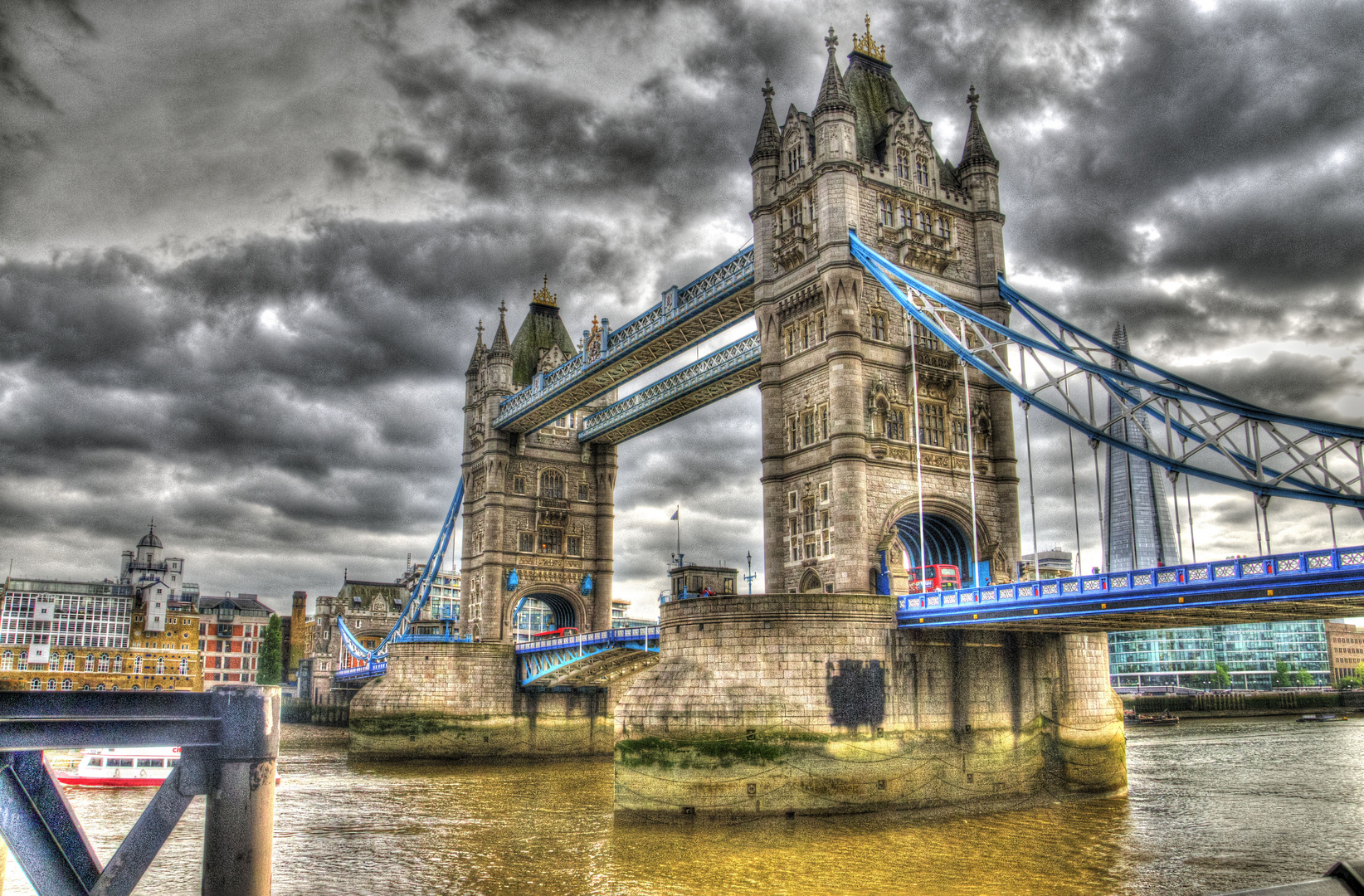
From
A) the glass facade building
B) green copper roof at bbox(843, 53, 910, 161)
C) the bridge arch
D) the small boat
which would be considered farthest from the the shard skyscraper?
the small boat

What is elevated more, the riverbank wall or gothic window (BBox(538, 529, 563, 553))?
gothic window (BBox(538, 529, 563, 553))

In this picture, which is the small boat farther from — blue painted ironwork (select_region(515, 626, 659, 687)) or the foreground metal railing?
the foreground metal railing

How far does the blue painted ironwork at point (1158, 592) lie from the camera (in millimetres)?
20250

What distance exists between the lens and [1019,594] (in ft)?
82.4

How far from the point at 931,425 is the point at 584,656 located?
61.9 feet

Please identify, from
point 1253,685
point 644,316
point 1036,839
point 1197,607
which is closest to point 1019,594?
point 1197,607

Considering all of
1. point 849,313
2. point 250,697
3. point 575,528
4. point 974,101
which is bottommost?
point 250,697

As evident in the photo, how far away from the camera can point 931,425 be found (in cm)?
3375

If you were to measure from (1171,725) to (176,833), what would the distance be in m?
67.6

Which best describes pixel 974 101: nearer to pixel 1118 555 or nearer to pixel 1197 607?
pixel 1197 607

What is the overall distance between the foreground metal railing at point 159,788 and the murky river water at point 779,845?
13.8 metres

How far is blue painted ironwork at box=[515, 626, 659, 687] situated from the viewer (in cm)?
4259

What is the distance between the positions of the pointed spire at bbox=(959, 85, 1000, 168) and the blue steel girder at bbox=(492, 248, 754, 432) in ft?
28.1

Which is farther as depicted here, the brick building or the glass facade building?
the glass facade building
